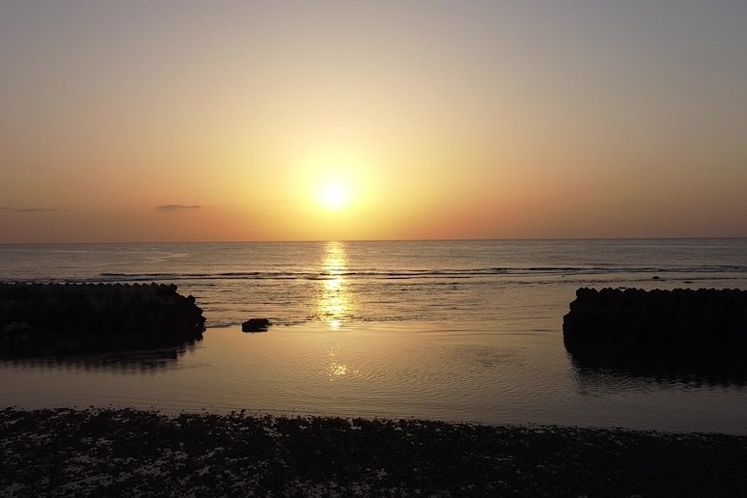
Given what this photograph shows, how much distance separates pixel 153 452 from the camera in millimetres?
11000

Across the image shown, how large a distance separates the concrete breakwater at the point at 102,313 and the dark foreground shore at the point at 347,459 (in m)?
14.2

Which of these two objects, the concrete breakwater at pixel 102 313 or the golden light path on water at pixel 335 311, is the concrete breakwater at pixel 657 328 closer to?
the golden light path on water at pixel 335 311

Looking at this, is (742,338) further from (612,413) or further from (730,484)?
(730,484)

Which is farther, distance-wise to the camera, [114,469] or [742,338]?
[742,338]

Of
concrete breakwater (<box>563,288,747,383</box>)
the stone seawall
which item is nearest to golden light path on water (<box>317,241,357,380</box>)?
concrete breakwater (<box>563,288,747,383</box>)

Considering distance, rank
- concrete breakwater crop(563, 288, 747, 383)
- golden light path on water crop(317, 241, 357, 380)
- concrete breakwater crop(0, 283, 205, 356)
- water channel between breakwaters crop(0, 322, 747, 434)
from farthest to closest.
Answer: concrete breakwater crop(0, 283, 205, 356), concrete breakwater crop(563, 288, 747, 383), golden light path on water crop(317, 241, 357, 380), water channel between breakwaters crop(0, 322, 747, 434)

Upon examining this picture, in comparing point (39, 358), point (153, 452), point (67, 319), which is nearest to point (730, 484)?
point (153, 452)

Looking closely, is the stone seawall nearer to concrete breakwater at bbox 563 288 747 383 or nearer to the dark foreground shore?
concrete breakwater at bbox 563 288 747 383

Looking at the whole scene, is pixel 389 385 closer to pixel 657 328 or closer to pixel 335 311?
pixel 657 328

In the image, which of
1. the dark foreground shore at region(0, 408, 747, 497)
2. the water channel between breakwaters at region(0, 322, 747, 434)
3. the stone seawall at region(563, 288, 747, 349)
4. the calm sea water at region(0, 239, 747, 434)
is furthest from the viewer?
the stone seawall at region(563, 288, 747, 349)

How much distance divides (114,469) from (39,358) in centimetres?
1292

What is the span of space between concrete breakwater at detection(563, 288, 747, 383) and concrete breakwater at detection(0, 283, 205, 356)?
641 inches

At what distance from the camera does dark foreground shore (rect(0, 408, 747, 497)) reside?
9.30 metres

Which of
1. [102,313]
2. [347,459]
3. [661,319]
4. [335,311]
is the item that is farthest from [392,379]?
[335,311]
